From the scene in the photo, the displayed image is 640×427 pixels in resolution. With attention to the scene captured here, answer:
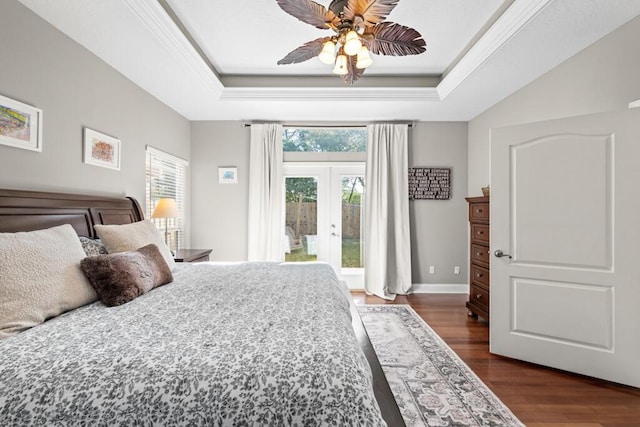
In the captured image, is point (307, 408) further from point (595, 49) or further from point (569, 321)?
point (595, 49)

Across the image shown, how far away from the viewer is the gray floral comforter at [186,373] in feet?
2.65

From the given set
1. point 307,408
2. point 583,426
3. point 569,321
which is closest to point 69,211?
point 307,408

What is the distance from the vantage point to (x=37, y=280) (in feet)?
4.27

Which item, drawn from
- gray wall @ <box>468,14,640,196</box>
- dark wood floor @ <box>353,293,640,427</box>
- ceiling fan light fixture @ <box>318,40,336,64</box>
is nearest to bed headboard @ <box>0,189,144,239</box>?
ceiling fan light fixture @ <box>318,40,336,64</box>

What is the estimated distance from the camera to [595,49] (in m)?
2.36

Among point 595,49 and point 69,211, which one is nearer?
point 69,211

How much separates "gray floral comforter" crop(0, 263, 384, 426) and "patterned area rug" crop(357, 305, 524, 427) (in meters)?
1.04

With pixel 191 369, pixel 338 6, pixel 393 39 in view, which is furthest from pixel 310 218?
pixel 191 369

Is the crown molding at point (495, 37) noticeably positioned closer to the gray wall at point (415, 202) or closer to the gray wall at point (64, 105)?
the gray wall at point (415, 202)

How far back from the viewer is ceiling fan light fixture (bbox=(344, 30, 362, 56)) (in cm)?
180

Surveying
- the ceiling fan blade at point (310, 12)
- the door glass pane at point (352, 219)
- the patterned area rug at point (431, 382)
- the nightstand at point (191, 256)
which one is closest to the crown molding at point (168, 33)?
the ceiling fan blade at point (310, 12)

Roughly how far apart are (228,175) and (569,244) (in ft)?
13.1

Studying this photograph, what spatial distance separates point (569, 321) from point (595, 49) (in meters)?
2.14

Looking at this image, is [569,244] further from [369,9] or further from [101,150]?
[101,150]
